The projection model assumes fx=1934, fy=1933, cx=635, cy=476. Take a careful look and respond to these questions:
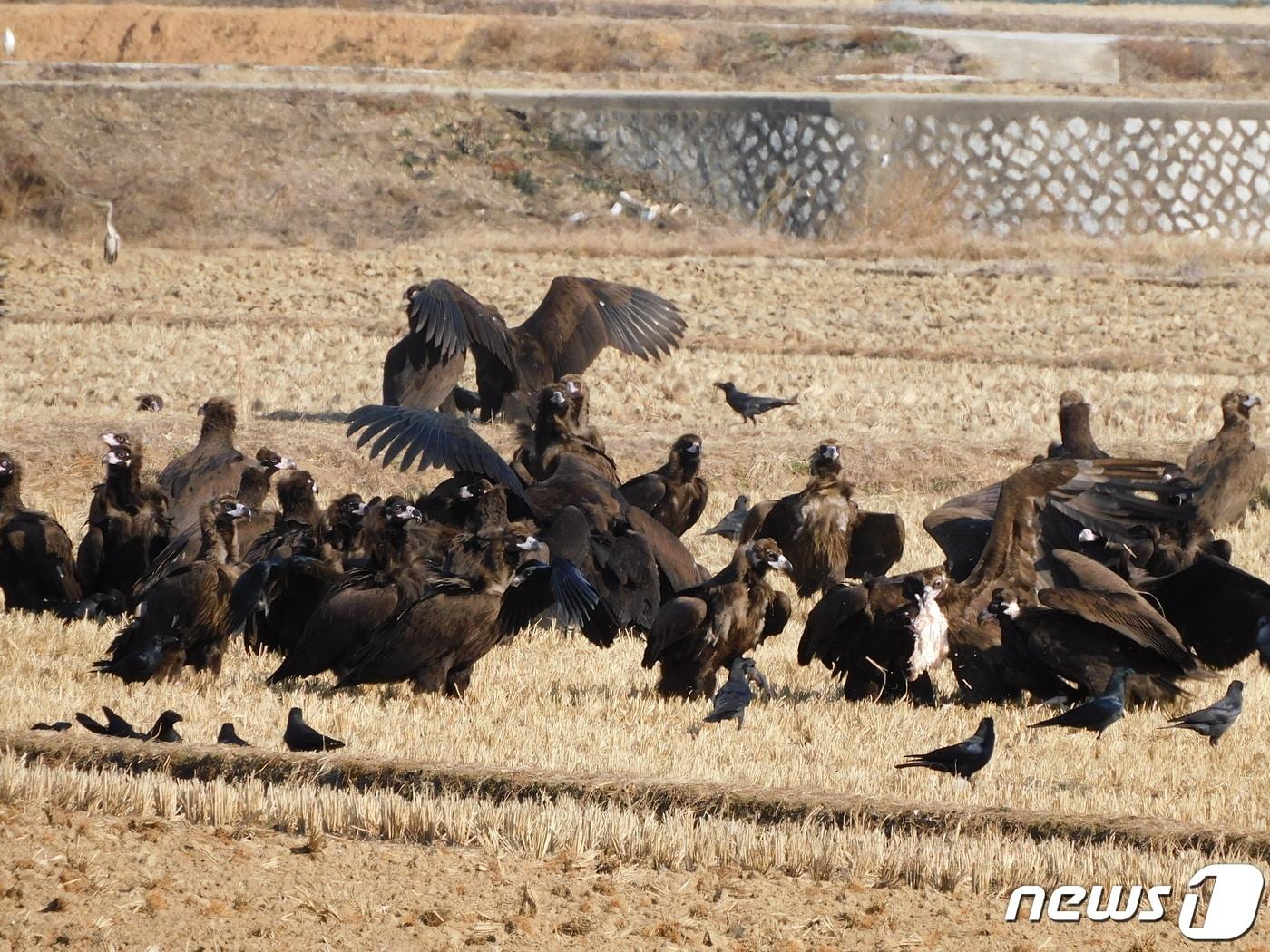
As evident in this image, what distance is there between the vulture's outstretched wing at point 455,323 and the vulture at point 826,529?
3.85 m

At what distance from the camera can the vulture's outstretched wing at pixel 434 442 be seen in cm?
1001

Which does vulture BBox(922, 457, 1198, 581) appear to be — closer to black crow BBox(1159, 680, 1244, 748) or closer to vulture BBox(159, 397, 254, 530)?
black crow BBox(1159, 680, 1244, 748)

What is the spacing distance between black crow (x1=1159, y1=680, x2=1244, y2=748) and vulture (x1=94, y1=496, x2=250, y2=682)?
4.21m

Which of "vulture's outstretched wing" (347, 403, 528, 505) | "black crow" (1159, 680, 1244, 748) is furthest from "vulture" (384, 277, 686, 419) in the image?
"black crow" (1159, 680, 1244, 748)

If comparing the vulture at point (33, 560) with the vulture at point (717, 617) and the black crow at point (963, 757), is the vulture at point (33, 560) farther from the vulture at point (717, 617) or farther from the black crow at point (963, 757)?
the black crow at point (963, 757)

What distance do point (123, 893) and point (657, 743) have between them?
102 inches

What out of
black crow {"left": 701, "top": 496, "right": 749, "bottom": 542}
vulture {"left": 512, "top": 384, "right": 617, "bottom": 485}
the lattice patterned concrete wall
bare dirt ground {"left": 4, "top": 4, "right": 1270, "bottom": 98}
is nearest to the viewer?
vulture {"left": 512, "top": 384, "right": 617, "bottom": 485}

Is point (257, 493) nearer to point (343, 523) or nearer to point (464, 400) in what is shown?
point (343, 523)

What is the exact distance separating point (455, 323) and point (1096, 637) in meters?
6.38

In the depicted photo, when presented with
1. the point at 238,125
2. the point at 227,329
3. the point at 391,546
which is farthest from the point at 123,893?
the point at 238,125

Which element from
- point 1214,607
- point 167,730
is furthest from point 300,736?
point 1214,607

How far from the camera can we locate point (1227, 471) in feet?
40.4

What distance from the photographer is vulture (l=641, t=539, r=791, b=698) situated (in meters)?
8.66

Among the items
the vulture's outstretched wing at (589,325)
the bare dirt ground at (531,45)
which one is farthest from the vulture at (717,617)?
the bare dirt ground at (531,45)
